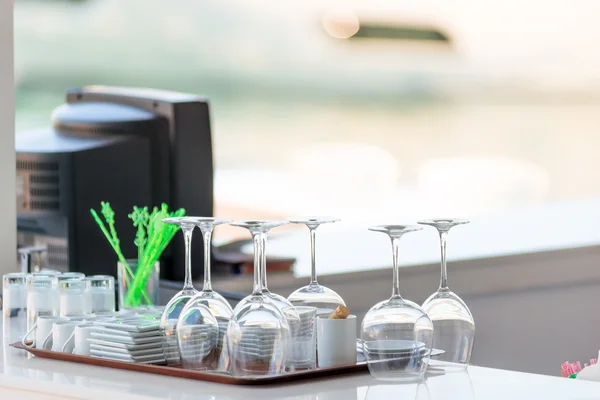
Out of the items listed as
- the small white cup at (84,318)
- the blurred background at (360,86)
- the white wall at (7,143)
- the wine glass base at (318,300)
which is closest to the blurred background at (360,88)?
the blurred background at (360,86)

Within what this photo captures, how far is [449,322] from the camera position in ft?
4.36

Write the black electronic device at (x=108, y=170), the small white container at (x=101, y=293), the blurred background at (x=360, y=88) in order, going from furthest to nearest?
the blurred background at (x=360, y=88), the black electronic device at (x=108, y=170), the small white container at (x=101, y=293)

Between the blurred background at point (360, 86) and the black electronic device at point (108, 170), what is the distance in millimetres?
5224

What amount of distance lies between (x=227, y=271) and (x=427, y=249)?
0.98 metres

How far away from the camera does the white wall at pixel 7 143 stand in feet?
7.56

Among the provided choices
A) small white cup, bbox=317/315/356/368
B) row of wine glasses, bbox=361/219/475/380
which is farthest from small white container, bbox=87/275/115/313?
row of wine glasses, bbox=361/219/475/380

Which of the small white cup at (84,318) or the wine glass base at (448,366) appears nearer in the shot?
the wine glass base at (448,366)

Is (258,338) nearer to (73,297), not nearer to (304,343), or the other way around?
(304,343)

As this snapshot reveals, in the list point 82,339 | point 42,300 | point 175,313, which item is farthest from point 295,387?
point 42,300

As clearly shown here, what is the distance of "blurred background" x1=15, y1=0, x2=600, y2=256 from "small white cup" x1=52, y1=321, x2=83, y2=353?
6.36 meters

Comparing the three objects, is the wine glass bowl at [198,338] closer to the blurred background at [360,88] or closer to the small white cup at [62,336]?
the small white cup at [62,336]

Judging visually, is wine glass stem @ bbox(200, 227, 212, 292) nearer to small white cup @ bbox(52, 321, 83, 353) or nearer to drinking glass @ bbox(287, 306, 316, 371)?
drinking glass @ bbox(287, 306, 316, 371)

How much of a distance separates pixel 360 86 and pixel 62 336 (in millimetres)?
10184

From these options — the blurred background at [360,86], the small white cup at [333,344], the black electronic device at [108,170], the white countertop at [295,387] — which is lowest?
the white countertop at [295,387]
